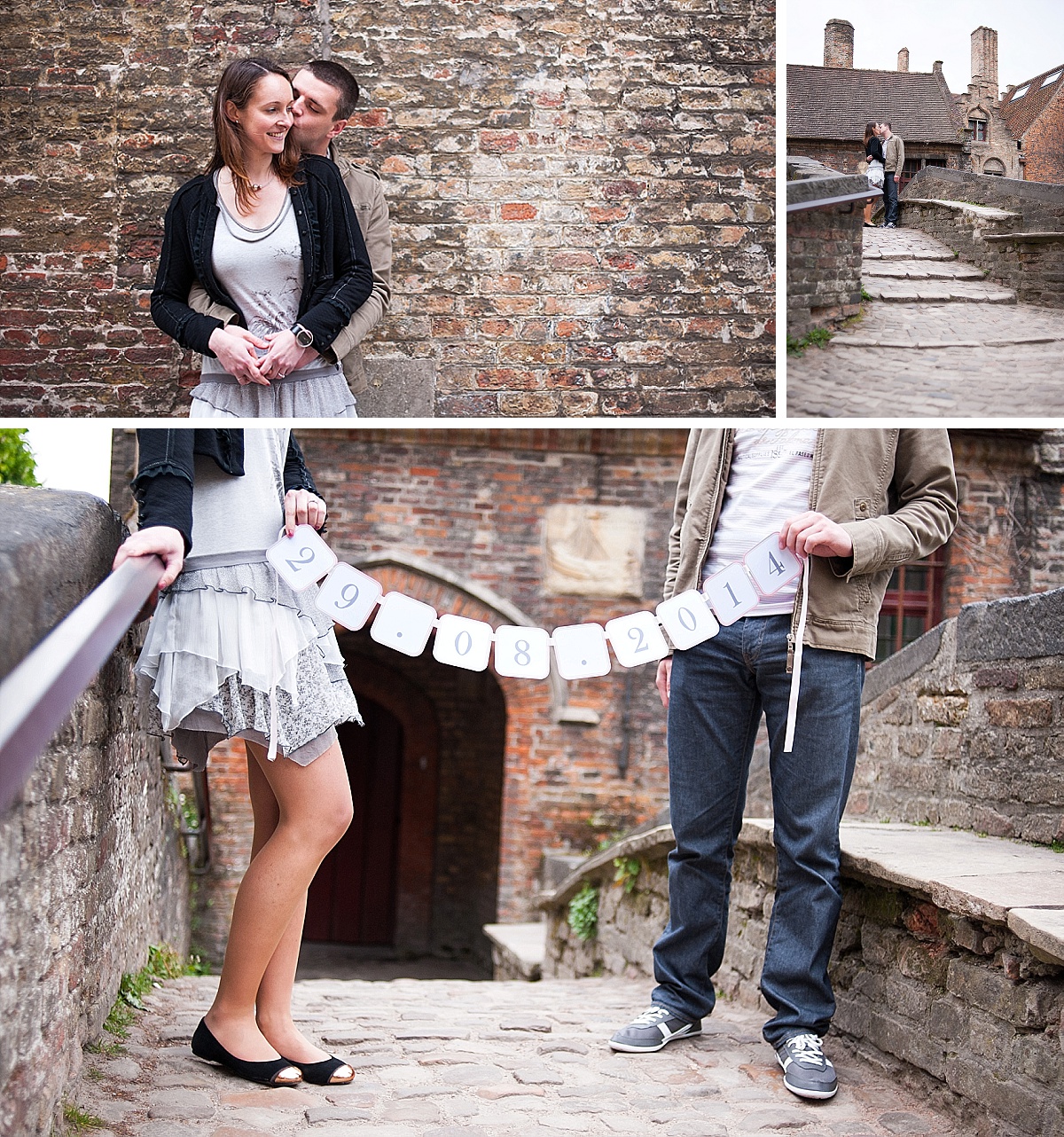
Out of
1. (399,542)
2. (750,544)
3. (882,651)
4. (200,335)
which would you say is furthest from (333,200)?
(882,651)

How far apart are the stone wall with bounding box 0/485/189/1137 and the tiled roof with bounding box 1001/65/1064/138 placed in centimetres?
219

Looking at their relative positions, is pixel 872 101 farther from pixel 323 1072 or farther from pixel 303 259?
pixel 323 1072

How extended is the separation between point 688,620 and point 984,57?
147 cm

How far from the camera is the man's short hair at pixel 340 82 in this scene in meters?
2.75

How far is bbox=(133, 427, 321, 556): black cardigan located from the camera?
2084mm

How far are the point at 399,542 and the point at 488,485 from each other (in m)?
0.82

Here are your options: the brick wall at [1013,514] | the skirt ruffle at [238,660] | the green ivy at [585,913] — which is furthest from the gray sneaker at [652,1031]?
the brick wall at [1013,514]

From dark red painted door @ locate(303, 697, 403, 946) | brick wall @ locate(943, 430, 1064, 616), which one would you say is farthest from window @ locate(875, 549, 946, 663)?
dark red painted door @ locate(303, 697, 403, 946)

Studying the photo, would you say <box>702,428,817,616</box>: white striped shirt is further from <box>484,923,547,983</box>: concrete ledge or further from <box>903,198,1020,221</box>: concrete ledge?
<box>484,923,547,983</box>: concrete ledge

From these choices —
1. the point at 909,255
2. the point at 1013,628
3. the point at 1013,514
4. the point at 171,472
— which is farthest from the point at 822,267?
the point at 1013,514

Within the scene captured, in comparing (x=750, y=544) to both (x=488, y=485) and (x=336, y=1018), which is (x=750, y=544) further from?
(x=488, y=485)

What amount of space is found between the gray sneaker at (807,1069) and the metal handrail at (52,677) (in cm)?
177

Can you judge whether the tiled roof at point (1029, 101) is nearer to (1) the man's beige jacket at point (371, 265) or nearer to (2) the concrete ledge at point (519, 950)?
(1) the man's beige jacket at point (371, 265)

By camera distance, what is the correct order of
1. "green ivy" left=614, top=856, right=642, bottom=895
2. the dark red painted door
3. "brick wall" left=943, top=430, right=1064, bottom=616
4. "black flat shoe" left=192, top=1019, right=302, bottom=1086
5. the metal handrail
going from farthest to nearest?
the dark red painted door < "brick wall" left=943, top=430, right=1064, bottom=616 < "green ivy" left=614, top=856, right=642, bottom=895 < "black flat shoe" left=192, top=1019, right=302, bottom=1086 < the metal handrail
